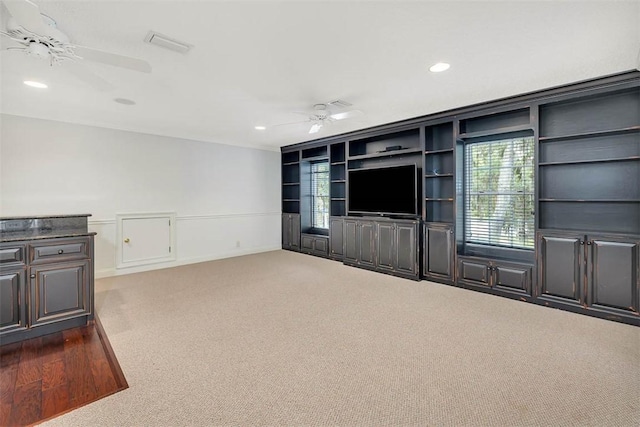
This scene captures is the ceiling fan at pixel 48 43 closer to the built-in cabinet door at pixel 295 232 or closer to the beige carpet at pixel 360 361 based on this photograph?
the beige carpet at pixel 360 361

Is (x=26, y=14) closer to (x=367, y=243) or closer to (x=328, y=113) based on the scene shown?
(x=328, y=113)

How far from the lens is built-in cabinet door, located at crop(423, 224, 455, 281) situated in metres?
4.43

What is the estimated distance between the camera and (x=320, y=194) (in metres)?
7.03

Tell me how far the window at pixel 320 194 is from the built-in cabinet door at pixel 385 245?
6.13ft

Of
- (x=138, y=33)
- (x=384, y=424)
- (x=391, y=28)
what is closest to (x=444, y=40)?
(x=391, y=28)

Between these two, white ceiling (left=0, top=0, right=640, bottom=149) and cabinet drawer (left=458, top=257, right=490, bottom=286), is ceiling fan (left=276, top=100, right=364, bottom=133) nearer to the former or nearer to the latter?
white ceiling (left=0, top=0, right=640, bottom=149)

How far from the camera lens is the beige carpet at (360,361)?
5.91 feet

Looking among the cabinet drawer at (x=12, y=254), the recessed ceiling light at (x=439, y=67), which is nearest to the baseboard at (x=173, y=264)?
the cabinet drawer at (x=12, y=254)

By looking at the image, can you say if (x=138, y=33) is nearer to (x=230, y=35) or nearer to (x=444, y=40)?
(x=230, y=35)

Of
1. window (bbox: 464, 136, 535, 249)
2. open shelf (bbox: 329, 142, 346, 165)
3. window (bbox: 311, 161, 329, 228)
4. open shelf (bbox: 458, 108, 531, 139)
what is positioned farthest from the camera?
window (bbox: 311, 161, 329, 228)

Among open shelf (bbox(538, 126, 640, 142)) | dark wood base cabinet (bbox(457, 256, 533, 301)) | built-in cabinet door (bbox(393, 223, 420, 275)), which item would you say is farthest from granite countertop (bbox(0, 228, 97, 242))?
open shelf (bbox(538, 126, 640, 142))

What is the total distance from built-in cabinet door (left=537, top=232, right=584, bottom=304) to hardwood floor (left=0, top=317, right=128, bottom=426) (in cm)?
430

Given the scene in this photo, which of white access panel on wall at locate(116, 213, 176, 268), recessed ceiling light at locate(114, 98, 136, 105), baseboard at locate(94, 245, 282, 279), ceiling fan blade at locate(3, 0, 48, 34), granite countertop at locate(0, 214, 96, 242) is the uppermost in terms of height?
recessed ceiling light at locate(114, 98, 136, 105)

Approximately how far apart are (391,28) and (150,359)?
123 inches
